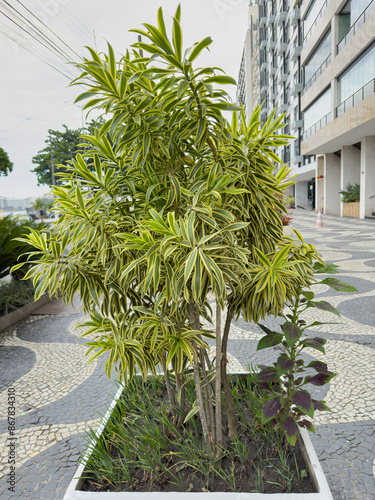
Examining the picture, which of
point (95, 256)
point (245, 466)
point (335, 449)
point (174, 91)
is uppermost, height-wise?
point (174, 91)

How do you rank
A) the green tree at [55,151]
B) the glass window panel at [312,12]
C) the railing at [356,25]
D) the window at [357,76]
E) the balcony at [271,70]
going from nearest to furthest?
the railing at [356,25] < the window at [357,76] < the glass window panel at [312,12] < the balcony at [271,70] < the green tree at [55,151]

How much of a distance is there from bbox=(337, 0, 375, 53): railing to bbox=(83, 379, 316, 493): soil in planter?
18.5 metres

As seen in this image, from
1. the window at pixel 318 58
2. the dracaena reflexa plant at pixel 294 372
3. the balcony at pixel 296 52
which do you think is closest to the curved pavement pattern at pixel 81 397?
the dracaena reflexa plant at pixel 294 372

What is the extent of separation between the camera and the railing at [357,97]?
15953mm

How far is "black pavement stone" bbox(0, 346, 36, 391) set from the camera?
3562 mm

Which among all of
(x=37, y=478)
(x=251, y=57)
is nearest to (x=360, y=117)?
(x=37, y=478)

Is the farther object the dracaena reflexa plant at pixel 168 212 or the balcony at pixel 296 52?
the balcony at pixel 296 52

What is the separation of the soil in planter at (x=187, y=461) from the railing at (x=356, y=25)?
18550 mm

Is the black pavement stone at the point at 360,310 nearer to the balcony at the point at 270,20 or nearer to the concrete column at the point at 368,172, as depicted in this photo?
the concrete column at the point at 368,172

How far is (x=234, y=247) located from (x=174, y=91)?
2.14 ft

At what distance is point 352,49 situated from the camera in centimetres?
1761

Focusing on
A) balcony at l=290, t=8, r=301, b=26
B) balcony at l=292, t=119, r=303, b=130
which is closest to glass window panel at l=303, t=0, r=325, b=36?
balcony at l=290, t=8, r=301, b=26

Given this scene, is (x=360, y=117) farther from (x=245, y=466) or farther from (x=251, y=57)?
(x=251, y=57)

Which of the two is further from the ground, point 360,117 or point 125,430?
point 360,117
